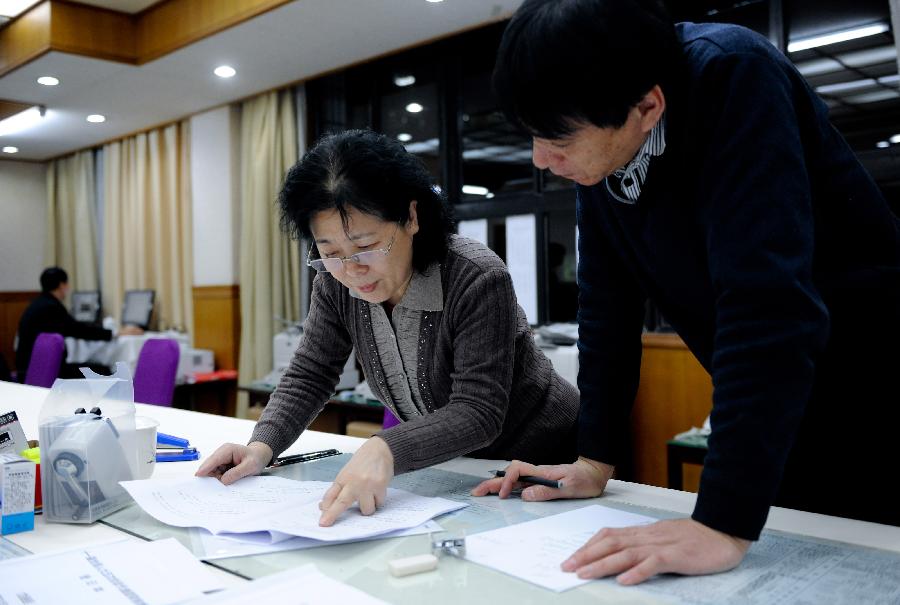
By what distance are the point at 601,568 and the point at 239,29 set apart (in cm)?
403

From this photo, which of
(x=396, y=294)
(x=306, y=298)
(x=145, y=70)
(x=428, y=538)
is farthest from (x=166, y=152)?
(x=428, y=538)

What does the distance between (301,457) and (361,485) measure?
449 millimetres

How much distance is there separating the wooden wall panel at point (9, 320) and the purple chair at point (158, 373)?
220 inches

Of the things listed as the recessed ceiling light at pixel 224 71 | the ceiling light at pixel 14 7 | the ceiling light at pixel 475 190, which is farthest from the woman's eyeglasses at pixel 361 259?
the ceiling light at pixel 14 7

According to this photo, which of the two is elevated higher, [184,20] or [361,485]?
[184,20]

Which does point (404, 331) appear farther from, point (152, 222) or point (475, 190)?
point (152, 222)

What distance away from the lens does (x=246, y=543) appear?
960 millimetres

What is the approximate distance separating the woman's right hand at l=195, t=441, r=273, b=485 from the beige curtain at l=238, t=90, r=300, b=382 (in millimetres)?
3993

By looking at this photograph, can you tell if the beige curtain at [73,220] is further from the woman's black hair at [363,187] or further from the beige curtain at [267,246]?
the woman's black hair at [363,187]

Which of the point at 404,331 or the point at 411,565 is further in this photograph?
the point at 404,331

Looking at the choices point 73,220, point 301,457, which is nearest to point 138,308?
point 73,220

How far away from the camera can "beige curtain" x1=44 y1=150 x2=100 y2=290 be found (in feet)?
24.6

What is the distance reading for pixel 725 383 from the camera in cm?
82

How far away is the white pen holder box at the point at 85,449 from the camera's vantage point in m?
1.11
